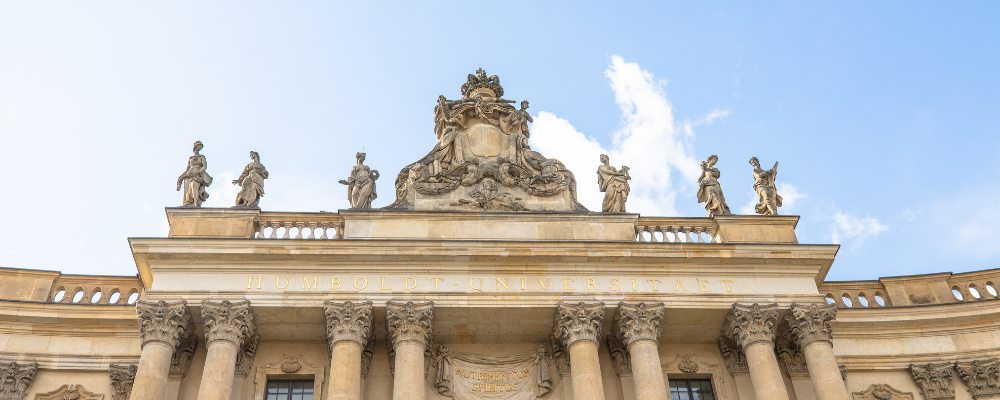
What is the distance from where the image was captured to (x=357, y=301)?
71.5 feet

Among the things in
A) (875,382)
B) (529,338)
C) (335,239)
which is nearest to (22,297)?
(335,239)

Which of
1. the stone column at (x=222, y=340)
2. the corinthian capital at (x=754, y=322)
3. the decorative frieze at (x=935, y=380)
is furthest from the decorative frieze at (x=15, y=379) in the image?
the decorative frieze at (x=935, y=380)

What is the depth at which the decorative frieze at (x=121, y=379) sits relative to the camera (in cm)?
2225

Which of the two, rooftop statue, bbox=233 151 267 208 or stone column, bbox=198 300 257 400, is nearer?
stone column, bbox=198 300 257 400

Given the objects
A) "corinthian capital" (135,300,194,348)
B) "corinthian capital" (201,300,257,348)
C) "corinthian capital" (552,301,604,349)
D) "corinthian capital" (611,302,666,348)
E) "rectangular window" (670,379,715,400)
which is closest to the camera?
"corinthian capital" (135,300,194,348)

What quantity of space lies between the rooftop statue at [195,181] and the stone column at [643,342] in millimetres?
10656

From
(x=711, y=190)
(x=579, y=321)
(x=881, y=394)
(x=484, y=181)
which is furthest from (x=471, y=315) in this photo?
(x=881, y=394)

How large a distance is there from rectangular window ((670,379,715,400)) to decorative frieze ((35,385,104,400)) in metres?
13.3

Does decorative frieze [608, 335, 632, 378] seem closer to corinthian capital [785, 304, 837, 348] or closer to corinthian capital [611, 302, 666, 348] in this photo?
corinthian capital [611, 302, 666, 348]

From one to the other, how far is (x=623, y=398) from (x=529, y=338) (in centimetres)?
258

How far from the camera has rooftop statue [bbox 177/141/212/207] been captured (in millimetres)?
24000

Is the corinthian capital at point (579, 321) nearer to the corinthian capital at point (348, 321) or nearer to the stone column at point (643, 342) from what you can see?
the stone column at point (643, 342)

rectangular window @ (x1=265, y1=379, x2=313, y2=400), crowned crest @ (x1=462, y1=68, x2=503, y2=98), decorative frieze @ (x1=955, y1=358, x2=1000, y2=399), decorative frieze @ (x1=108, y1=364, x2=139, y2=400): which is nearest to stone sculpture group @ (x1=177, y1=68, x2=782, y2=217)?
crowned crest @ (x1=462, y1=68, x2=503, y2=98)

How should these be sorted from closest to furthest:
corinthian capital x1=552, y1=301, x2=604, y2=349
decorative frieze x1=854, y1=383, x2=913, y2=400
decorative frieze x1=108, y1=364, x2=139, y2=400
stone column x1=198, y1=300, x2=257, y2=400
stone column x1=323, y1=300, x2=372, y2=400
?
stone column x1=198, y1=300, x2=257, y2=400, stone column x1=323, y1=300, x2=372, y2=400, corinthian capital x1=552, y1=301, x2=604, y2=349, decorative frieze x1=108, y1=364, x2=139, y2=400, decorative frieze x1=854, y1=383, x2=913, y2=400
